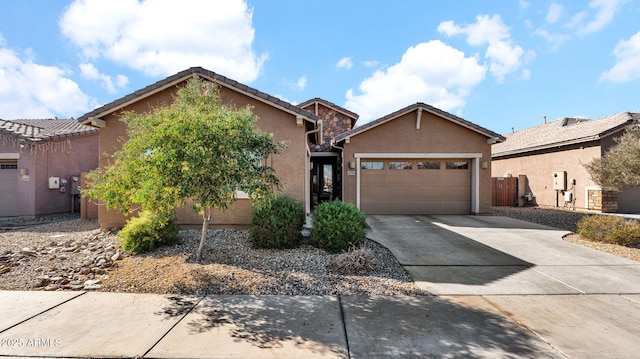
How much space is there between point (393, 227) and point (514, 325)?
5.69 metres

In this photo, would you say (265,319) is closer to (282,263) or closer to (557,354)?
(282,263)

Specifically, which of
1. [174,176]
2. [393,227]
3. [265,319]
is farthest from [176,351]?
[393,227]

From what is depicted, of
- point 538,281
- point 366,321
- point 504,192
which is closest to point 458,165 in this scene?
point 504,192

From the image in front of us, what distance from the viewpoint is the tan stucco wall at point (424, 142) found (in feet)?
38.5

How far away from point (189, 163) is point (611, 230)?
10077mm

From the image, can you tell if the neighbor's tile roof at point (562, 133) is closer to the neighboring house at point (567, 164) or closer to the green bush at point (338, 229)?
the neighboring house at point (567, 164)

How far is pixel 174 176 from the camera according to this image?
14.9 feet

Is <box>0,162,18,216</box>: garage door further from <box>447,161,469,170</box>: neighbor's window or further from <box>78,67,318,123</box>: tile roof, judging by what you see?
<box>447,161,469,170</box>: neighbor's window

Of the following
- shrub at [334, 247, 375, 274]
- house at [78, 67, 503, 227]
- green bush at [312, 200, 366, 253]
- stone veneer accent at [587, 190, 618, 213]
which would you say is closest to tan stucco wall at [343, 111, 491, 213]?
house at [78, 67, 503, 227]

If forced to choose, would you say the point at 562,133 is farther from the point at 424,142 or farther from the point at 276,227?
the point at 276,227

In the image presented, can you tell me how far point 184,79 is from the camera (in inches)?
320

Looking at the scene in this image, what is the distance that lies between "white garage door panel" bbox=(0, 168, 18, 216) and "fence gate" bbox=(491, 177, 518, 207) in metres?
22.3

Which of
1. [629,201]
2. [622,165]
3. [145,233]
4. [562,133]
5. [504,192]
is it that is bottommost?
[145,233]

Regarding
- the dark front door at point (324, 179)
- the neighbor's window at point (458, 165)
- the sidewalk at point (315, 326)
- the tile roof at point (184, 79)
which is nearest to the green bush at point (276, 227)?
the sidewalk at point (315, 326)
